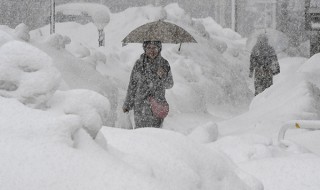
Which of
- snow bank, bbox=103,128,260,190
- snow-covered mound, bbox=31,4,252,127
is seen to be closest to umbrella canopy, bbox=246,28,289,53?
snow-covered mound, bbox=31,4,252,127

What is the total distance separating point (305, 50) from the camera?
928 inches

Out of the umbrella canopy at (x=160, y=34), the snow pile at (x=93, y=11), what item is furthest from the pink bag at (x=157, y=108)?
the snow pile at (x=93, y=11)

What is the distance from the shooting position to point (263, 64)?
12.0 metres

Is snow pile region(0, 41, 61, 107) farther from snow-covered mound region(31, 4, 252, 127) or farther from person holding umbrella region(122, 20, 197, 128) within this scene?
snow-covered mound region(31, 4, 252, 127)

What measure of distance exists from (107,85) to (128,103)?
326 cm

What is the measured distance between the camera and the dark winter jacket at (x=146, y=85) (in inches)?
267

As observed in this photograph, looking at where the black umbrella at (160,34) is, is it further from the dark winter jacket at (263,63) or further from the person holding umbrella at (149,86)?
the dark winter jacket at (263,63)

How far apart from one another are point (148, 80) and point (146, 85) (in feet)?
0.19

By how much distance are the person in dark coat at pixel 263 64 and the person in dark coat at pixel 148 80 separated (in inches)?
213

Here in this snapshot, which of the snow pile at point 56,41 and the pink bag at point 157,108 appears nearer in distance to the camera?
the pink bag at point 157,108

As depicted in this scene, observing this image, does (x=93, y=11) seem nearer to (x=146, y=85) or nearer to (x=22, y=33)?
(x=22, y=33)

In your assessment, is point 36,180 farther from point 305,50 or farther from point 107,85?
point 305,50

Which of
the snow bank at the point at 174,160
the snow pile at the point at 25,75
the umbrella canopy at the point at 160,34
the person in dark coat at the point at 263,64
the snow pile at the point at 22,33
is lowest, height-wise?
the person in dark coat at the point at 263,64

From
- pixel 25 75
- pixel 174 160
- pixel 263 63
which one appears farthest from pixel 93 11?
pixel 25 75
